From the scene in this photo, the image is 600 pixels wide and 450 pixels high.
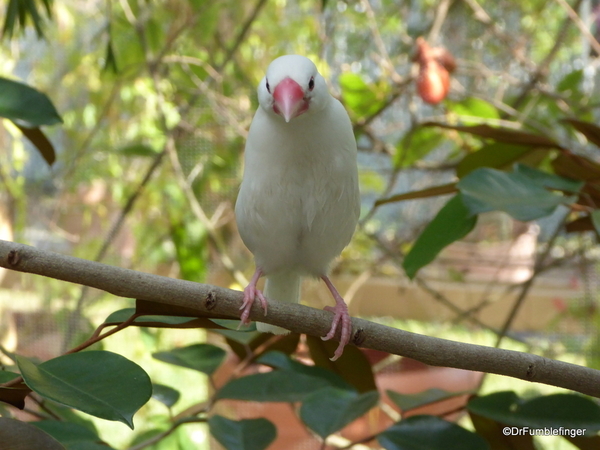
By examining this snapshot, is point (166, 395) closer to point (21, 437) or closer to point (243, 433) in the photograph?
point (243, 433)

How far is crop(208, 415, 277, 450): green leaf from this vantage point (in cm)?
65

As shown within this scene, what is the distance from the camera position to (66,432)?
2.02ft

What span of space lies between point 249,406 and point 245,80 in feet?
2.87

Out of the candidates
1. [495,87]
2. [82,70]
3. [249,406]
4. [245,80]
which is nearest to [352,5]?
[245,80]

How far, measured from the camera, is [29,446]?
1.40 ft

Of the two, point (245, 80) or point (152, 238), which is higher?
point (245, 80)

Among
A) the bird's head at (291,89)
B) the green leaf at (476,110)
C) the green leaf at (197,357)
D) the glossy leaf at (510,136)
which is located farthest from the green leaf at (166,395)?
the green leaf at (476,110)

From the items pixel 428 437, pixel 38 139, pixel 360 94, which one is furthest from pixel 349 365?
pixel 360 94

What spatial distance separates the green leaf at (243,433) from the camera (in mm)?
647

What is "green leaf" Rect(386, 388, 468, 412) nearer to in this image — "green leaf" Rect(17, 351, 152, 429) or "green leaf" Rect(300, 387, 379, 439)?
"green leaf" Rect(300, 387, 379, 439)

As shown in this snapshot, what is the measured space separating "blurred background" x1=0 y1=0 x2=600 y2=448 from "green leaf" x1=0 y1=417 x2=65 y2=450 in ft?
3.39

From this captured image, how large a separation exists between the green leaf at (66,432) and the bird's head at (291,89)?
15.2 inches

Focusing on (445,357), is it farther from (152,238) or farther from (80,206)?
(80,206)

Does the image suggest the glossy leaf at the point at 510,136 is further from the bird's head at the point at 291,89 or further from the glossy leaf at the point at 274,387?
the glossy leaf at the point at 274,387
